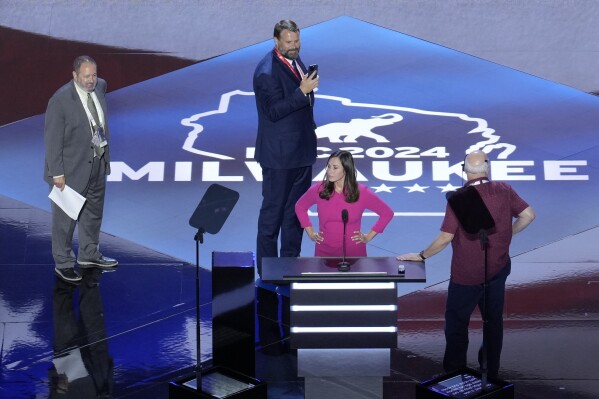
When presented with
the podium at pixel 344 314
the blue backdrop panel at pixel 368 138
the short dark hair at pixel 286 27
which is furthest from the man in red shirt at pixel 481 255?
the short dark hair at pixel 286 27

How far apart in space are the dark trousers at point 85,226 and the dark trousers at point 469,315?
2925 mm

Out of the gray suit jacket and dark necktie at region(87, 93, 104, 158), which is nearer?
the gray suit jacket

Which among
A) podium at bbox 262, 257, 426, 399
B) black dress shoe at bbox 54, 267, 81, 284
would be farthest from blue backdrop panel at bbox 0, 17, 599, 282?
podium at bbox 262, 257, 426, 399

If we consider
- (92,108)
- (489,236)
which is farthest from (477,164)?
(92,108)

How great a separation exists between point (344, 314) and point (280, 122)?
7.35 ft

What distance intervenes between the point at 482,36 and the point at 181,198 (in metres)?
4.36

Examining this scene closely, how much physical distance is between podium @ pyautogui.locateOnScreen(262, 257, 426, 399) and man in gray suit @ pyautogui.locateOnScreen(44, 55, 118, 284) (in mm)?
2435

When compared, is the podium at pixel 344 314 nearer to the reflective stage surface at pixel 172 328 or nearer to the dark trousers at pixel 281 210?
Result: the reflective stage surface at pixel 172 328

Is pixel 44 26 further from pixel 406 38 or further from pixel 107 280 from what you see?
pixel 107 280

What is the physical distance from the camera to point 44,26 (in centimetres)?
1244

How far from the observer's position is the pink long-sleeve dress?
716 centimetres

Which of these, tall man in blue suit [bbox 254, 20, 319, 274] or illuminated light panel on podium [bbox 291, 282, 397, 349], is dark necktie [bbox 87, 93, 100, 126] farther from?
illuminated light panel on podium [bbox 291, 282, 397, 349]

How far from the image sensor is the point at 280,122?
26.1 ft

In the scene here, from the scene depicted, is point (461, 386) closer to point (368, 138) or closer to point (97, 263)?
point (97, 263)
